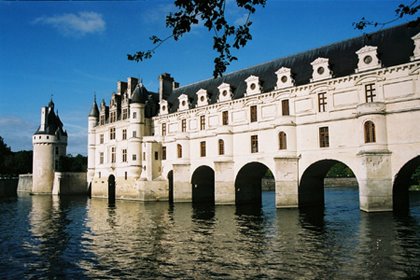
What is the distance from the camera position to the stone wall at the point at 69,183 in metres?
58.4

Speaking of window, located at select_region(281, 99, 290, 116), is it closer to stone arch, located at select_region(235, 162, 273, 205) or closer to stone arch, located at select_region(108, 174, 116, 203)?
stone arch, located at select_region(235, 162, 273, 205)

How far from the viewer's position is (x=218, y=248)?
15828 mm

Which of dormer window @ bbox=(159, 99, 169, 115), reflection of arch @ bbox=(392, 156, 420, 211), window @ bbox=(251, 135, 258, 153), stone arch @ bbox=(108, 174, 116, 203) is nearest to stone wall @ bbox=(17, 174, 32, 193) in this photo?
stone arch @ bbox=(108, 174, 116, 203)

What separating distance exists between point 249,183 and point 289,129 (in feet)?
29.9

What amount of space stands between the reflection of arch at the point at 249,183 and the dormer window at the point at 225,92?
715 centimetres

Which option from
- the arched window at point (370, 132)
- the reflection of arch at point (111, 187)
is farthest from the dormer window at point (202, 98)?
the reflection of arch at point (111, 187)

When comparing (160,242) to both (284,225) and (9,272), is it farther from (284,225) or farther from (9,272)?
(284,225)

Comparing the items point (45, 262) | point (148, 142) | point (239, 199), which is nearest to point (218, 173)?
point (239, 199)

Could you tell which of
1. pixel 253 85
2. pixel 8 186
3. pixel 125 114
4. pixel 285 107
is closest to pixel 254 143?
pixel 285 107

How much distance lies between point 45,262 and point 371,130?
2200 centimetres

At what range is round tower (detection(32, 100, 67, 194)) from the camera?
60.9 m

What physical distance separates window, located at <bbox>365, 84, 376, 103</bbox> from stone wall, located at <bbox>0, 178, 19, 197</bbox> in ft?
200

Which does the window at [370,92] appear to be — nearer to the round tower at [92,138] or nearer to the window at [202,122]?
the window at [202,122]

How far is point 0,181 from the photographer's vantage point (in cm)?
6291
